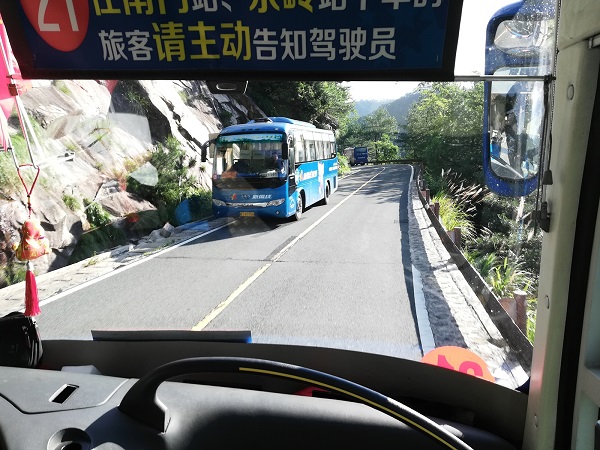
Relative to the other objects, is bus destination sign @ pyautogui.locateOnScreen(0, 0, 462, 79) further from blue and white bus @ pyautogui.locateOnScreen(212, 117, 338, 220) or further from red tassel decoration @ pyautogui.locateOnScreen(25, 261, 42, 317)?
blue and white bus @ pyautogui.locateOnScreen(212, 117, 338, 220)

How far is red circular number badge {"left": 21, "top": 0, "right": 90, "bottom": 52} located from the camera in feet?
5.43

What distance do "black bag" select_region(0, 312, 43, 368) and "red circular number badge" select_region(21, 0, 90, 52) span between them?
3.97 feet

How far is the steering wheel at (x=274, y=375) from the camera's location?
1.15 meters

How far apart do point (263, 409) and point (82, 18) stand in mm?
1598

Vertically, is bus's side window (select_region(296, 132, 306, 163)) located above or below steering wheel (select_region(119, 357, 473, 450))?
above

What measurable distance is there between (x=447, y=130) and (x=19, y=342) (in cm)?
223

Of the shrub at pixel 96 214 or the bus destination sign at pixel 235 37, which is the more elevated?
the bus destination sign at pixel 235 37

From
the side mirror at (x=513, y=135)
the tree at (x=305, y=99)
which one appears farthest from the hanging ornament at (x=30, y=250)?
the side mirror at (x=513, y=135)

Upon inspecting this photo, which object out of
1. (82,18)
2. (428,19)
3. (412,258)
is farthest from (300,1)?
(412,258)

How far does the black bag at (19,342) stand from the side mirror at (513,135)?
214 cm

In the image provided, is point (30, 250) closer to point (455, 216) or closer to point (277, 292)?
point (277, 292)

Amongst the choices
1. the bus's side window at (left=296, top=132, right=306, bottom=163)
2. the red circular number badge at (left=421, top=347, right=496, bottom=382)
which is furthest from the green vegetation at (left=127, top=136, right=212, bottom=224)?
the red circular number badge at (left=421, top=347, right=496, bottom=382)

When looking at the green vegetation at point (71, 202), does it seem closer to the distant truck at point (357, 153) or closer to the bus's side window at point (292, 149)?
the bus's side window at point (292, 149)

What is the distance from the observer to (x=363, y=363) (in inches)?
74.3
